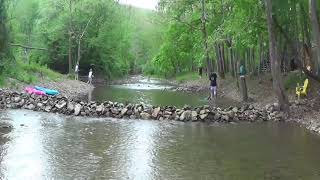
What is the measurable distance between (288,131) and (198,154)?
5.95 meters

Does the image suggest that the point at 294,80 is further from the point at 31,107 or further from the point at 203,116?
the point at 31,107

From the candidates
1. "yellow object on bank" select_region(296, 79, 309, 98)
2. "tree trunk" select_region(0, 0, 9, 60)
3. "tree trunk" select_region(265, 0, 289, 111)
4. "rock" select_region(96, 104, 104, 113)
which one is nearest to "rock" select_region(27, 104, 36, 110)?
"rock" select_region(96, 104, 104, 113)

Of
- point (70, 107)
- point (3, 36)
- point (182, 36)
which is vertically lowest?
point (70, 107)

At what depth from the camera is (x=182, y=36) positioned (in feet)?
162

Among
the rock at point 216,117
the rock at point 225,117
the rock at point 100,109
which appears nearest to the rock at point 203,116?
the rock at point 216,117

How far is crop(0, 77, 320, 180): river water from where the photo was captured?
11.7 meters

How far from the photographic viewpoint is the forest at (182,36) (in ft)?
74.7

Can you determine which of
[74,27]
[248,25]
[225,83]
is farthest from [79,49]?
[248,25]

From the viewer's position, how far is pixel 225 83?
42.2 m

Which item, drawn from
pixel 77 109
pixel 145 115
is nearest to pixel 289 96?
pixel 145 115

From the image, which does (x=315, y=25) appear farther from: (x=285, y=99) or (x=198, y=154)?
(x=198, y=154)

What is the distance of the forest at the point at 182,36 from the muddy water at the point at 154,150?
11.4ft

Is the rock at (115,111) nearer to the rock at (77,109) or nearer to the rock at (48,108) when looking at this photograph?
the rock at (77,109)

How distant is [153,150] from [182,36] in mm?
35674
